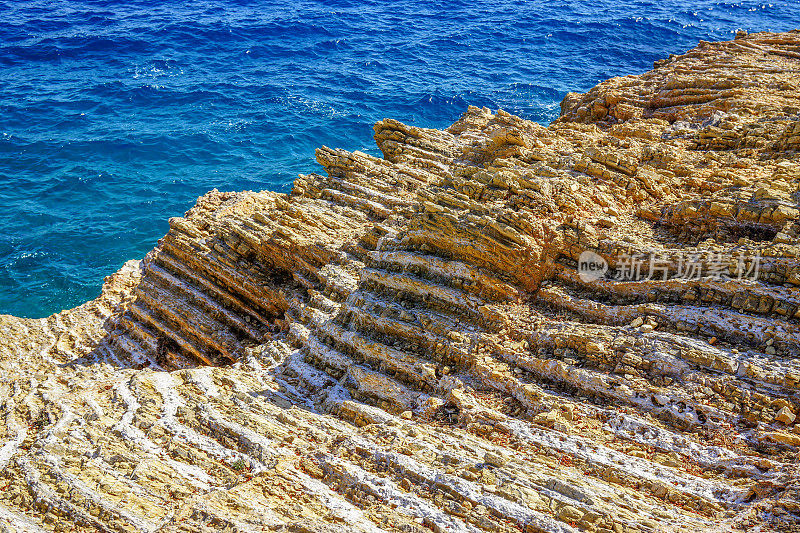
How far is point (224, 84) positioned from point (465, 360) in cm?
4917

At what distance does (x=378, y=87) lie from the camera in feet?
174

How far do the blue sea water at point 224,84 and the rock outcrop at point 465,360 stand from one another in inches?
650

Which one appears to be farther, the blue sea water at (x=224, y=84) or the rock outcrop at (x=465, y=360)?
the blue sea water at (x=224, y=84)

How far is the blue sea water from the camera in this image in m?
37.1

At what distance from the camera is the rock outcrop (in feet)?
36.3

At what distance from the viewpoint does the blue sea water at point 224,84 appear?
1459 inches

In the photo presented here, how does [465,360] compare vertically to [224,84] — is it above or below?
below

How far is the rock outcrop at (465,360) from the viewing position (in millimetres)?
11078

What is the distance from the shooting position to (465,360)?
1486 centimetres

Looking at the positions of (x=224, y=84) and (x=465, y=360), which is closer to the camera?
(x=465, y=360)

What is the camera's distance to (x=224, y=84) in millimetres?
53781

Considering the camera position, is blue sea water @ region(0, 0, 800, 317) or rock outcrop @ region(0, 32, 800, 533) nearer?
rock outcrop @ region(0, 32, 800, 533)

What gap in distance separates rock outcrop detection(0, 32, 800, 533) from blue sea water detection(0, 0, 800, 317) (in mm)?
16508

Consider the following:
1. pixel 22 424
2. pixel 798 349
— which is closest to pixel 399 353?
pixel 798 349
